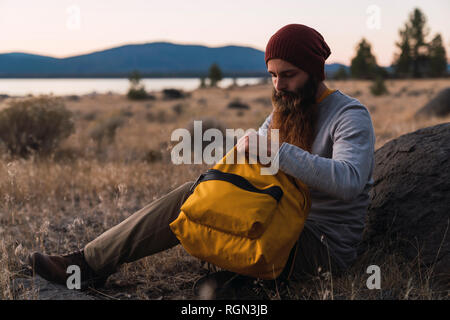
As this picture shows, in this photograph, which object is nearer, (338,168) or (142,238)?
(338,168)

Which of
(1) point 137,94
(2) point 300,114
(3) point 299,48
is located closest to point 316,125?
(2) point 300,114

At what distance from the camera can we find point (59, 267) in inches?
108

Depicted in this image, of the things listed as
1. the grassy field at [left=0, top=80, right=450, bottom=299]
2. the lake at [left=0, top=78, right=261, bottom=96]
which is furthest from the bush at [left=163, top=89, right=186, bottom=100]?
the grassy field at [left=0, top=80, right=450, bottom=299]

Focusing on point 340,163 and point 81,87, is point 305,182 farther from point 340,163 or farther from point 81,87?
point 81,87

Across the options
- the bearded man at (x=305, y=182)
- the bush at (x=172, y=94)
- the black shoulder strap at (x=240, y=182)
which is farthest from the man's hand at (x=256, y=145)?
the bush at (x=172, y=94)

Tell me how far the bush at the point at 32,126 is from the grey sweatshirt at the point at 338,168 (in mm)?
6388

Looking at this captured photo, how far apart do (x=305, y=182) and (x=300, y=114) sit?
50 cm

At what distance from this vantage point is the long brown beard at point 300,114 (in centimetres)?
258

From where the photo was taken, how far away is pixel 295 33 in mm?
2523

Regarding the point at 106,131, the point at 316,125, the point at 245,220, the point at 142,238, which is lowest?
the point at 142,238

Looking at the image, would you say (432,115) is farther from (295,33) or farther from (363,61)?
(363,61)

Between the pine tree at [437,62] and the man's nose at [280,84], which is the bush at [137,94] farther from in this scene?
the pine tree at [437,62]
